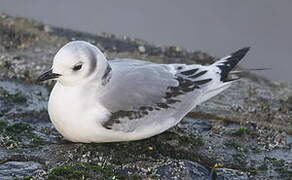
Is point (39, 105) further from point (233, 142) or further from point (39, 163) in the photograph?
point (233, 142)

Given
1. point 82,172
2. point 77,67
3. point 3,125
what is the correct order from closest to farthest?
point 82,172
point 77,67
point 3,125

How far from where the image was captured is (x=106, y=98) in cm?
585

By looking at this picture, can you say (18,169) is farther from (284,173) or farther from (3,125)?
(284,173)

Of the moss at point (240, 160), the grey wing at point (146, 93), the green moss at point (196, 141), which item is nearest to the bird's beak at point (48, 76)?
the grey wing at point (146, 93)

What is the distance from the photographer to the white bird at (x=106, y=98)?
575cm

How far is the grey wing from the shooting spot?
5879 mm

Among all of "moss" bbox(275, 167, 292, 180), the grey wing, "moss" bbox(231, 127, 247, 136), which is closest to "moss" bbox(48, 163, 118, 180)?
the grey wing

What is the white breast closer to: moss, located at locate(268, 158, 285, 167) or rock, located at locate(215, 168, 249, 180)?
rock, located at locate(215, 168, 249, 180)

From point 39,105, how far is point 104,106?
143 cm

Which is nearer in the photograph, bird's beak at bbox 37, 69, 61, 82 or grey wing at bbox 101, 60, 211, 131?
bird's beak at bbox 37, 69, 61, 82

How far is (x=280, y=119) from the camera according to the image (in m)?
7.23

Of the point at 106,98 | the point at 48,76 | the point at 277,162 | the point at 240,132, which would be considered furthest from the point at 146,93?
the point at 277,162

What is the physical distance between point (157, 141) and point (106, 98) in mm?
768

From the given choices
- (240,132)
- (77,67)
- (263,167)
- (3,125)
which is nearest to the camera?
(77,67)
